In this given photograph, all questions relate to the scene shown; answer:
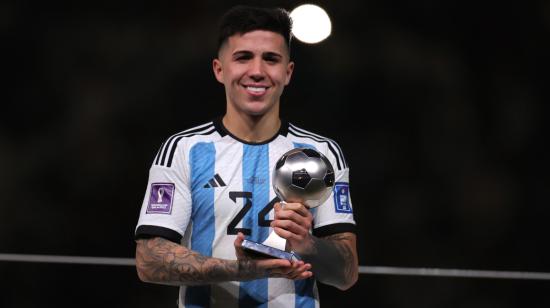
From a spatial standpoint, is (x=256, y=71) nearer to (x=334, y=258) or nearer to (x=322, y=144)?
(x=322, y=144)

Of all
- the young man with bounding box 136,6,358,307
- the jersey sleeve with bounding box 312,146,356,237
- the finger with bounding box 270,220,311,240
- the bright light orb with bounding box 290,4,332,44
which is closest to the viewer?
the finger with bounding box 270,220,311,240

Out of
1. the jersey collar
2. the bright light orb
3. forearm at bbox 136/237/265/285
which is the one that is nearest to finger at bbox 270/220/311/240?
forearm at bbox 136/237/265/285

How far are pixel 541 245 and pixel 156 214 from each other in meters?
2.29

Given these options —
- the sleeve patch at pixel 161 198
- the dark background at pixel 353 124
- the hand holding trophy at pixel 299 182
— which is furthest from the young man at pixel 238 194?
the dark background at pixel 353 124

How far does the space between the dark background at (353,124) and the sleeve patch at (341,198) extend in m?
1.49

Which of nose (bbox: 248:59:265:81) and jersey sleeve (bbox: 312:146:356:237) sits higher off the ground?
nose (bbox: 248:59:265:81)

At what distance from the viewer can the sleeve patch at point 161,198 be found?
2.06 meters

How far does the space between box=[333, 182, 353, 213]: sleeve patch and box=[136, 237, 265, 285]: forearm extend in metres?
0.41

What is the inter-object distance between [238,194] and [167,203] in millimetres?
191

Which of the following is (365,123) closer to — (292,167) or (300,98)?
(300,98)

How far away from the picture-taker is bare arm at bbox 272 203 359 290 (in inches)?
70.2

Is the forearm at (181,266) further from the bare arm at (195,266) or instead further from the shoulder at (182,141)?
the shoulder at (182,141)

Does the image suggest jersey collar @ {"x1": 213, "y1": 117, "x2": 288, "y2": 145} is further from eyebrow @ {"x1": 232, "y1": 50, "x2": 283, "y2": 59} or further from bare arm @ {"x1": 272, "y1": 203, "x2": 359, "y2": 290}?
bare arm @ {"x1": 272, "y1": 203, "x2": 359, "y2": 290}

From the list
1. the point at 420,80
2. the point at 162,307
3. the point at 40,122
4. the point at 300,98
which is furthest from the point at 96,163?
A: the point at 420,80
